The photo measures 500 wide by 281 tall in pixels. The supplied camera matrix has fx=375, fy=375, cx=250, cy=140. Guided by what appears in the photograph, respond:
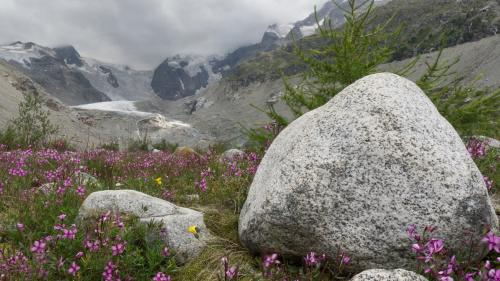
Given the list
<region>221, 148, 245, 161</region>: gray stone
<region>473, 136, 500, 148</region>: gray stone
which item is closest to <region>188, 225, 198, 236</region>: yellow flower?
<region>221, 148, 245, 161</region>: gray stone

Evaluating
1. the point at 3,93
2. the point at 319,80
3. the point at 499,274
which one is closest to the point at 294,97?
the point at 319,80

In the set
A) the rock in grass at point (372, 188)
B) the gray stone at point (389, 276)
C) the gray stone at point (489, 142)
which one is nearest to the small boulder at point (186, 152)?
the rock in grass at point (372, 188)

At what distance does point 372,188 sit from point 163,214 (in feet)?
8.25

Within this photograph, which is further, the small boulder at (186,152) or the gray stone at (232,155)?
the small boulder at (186,152)

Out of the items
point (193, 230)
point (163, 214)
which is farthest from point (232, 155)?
point (193, 230)

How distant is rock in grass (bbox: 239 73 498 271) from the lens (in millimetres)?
3361

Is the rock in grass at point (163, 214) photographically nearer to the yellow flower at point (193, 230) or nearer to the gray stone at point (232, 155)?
the yellow flower at point (193, 230)

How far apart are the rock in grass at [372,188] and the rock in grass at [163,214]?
56 cm

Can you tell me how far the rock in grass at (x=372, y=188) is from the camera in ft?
11.0

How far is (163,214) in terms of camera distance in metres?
4.61

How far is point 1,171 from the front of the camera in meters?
6.12

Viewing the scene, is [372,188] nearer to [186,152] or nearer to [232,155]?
[232,155]

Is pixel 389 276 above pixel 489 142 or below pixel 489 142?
above

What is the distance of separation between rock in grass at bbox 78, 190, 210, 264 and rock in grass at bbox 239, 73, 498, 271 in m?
0.56
